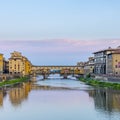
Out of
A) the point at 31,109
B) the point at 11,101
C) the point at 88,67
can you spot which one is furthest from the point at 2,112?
the point at 88,67

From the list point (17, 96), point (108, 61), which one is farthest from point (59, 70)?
point (17, 96)

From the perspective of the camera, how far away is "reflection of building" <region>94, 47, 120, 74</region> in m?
60.5

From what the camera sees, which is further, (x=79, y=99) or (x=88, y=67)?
(x=88, y=67)

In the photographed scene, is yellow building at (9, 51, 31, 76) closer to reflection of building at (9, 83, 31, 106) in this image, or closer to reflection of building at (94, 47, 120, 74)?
reflection of building at (94, 47, 120, 74)

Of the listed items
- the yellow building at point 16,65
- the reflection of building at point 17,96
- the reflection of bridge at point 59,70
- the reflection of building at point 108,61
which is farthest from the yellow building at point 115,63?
the reflection of bridge at point 59,70

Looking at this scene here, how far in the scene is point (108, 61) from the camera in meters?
64.0

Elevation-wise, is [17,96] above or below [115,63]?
below

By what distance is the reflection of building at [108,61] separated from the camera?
2382 inches

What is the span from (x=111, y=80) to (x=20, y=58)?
3426 cm

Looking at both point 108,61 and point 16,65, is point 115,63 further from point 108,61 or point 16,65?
point 16,65

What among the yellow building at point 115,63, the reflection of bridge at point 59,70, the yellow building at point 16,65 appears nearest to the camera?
the yellow building at point 115,63

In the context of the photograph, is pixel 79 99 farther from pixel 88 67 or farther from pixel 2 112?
pixel 88 67

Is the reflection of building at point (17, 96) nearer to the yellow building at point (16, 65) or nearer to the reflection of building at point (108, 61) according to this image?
the reflection of building at point (108, 61)

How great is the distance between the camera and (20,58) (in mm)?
81562
